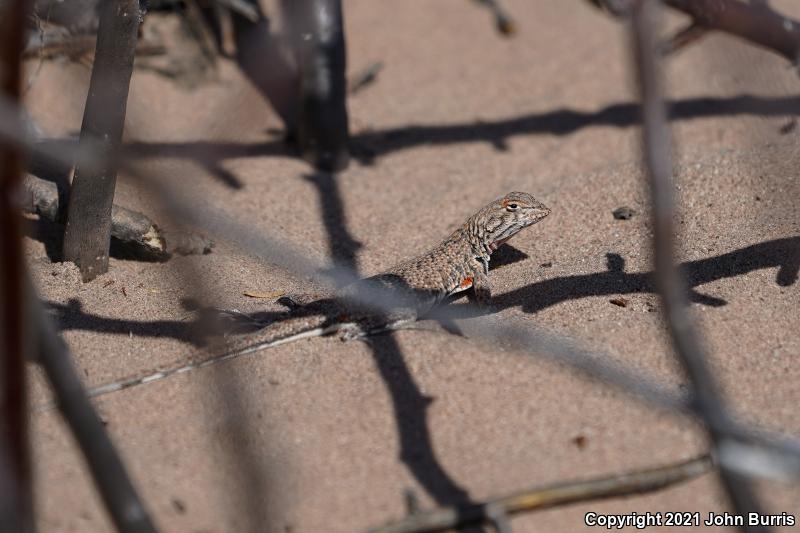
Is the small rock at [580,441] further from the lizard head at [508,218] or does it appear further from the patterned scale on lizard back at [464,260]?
the lizard head at [508,218]

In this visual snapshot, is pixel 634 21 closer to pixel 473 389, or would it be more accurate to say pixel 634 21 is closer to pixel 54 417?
pixel 473 389

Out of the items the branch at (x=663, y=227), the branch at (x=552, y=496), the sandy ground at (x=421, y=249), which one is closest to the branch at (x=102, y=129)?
the sandy ground at (x=421, y=249)

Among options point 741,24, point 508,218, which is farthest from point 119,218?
point 741,24

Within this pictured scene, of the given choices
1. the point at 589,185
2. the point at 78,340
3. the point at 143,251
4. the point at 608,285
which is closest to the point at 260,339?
the point at 78,340

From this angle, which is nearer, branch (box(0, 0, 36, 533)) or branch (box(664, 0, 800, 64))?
branch (box(0, 0, 36, 533))

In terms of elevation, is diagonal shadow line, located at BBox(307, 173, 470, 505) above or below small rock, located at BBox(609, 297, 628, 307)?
below

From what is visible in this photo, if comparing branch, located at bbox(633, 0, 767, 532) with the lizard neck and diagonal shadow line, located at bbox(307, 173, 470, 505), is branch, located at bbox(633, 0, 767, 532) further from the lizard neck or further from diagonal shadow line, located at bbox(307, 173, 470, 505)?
the lizard neck

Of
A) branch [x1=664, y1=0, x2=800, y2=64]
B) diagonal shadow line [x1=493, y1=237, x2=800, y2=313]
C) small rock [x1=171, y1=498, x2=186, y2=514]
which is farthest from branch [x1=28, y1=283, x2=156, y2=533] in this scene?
branch [x1=664, y1=0, x2=800, y2=64]
